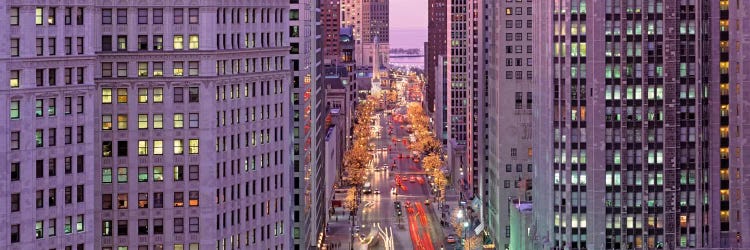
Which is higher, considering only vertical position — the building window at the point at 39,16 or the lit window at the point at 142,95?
the building window at the point at 39,16

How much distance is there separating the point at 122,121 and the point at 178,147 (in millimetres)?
5607

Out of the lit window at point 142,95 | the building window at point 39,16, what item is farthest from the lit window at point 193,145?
the building window at point 39,16

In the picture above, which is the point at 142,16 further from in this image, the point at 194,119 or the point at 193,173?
the point at 193,173

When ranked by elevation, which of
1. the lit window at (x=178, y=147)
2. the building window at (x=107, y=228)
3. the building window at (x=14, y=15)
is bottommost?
the building window at (x=107, y=228)

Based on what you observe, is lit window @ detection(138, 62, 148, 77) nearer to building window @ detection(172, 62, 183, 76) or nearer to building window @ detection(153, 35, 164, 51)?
building window @ detection(153, 35, 164, 51)

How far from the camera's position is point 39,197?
10506 centimetres

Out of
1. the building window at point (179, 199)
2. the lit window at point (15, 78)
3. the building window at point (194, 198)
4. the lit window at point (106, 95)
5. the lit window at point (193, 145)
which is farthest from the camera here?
the building window at point (194, 198)

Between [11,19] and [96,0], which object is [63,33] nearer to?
[11,19]

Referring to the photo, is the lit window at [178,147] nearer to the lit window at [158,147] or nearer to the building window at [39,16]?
the lit window at [158,147]

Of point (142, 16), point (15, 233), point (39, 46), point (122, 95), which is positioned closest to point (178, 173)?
point (122, 95)

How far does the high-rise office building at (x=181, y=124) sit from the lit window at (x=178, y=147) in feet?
1.01

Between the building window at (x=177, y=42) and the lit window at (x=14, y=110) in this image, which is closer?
the lit window at (x=14, y=110)

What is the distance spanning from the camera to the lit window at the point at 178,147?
12634cm

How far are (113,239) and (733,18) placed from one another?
312ft
